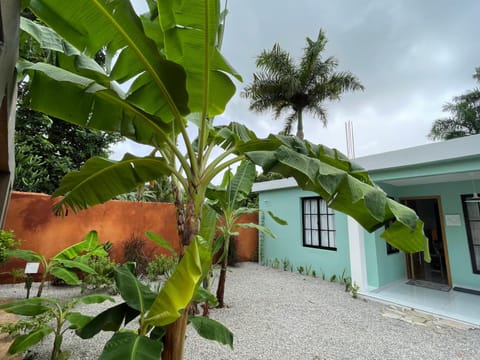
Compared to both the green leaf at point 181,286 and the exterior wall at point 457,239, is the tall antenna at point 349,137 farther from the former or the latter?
the green leaf at point 181,286

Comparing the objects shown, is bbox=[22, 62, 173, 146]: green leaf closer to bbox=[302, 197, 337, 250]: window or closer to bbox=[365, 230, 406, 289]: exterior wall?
bbox=[365, 230, 406, 289]: exterior wall

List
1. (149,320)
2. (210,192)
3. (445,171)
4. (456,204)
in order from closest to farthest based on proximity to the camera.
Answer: (149,320) < (210,192) < (445,171) < (456,204)

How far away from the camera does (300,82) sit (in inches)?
467

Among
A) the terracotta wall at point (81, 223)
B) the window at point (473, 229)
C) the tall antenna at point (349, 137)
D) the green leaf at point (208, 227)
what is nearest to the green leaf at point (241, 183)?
the green leaf at point (208, 227)

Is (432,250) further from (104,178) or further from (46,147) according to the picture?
(46,147)

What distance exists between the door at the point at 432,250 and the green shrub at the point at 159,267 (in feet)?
22.1

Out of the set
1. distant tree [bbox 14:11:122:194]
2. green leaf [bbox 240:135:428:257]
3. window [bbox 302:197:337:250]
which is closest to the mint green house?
window [bbox 302:197:337:250]

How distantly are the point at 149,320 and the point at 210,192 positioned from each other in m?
2.35

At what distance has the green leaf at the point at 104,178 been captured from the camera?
6.31ft

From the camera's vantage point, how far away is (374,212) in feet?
4.39

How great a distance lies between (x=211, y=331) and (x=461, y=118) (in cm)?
2065

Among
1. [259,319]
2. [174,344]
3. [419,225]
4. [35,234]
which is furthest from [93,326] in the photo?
[35,234]

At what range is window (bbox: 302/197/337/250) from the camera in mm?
6695

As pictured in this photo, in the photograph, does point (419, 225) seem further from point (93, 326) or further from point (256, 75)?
point (256, 75)
